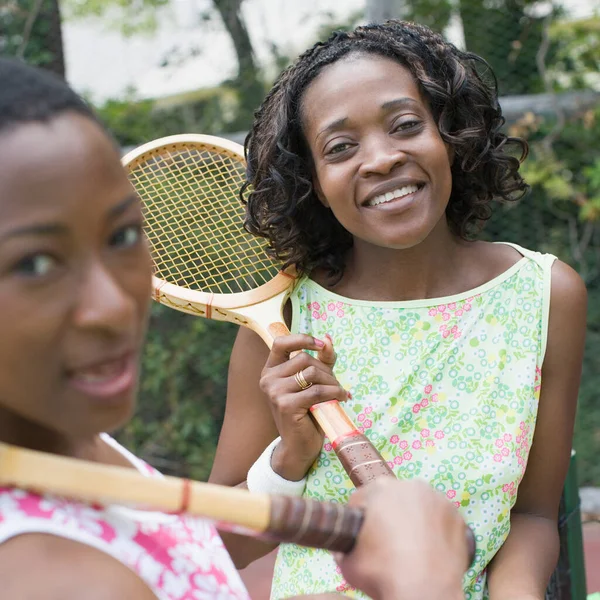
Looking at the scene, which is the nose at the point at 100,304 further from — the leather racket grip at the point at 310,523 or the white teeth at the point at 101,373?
the leather racket grip at the point at 310,523

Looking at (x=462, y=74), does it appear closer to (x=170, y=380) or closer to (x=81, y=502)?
(x=81, y=502)

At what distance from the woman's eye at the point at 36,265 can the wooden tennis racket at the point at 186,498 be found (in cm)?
14

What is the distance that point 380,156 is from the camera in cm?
143

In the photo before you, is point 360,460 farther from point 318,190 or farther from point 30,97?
point 30,97

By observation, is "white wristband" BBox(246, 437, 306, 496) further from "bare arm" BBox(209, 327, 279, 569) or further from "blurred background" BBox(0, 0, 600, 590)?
"blurred background" BBox(0, 0, 600, 590)

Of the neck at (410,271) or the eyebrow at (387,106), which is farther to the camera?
the neck at (410,271)

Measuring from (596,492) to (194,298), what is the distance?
2.45 meters

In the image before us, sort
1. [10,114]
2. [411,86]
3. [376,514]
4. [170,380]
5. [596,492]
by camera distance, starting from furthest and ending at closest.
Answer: [170,380], [596,492], [411,86], [376,514], [10,114]

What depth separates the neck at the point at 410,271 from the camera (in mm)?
1566

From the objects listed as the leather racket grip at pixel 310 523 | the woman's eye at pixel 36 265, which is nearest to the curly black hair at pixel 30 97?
the woman's eye at pixel 36 265

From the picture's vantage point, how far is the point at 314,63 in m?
1.53

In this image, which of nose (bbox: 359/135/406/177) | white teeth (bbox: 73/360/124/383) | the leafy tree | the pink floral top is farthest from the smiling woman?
the leafy tree

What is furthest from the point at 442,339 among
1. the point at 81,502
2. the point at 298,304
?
the point at 81,502

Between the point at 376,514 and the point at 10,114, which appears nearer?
the point at 10,114
